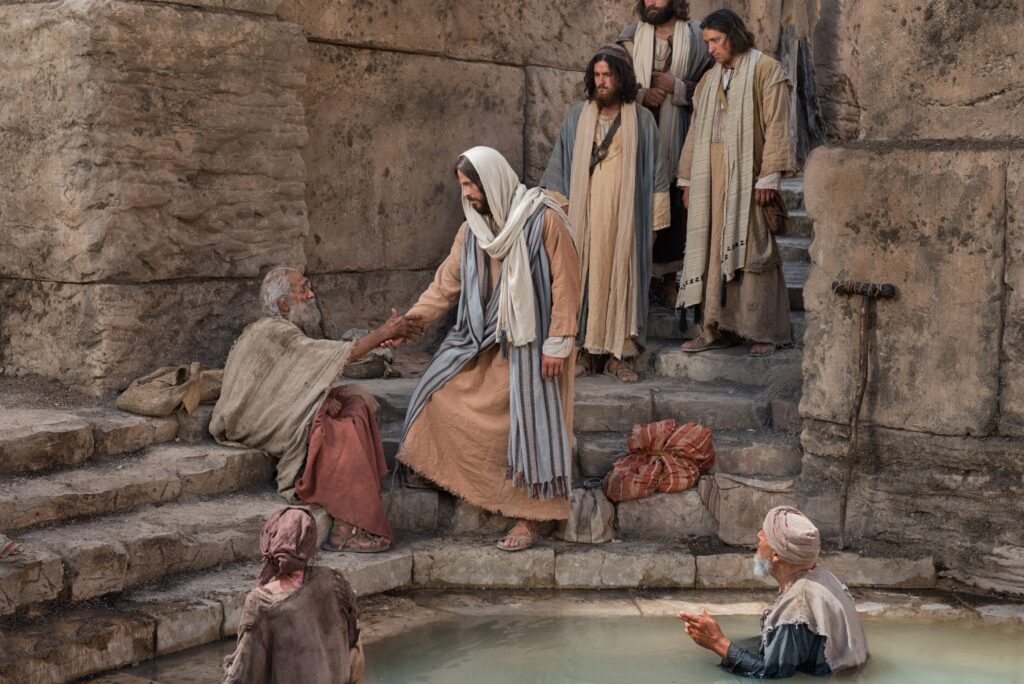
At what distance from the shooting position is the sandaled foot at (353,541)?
6.45 metres

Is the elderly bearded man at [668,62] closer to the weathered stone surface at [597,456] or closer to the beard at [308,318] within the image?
the weathered stone surface at [597,456]

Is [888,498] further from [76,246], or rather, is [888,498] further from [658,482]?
[76,246]

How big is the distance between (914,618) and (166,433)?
135 inches

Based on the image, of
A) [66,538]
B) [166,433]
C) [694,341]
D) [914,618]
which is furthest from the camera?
[694,341]

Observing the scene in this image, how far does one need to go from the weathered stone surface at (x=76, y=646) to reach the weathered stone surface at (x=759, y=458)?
2.90 metres

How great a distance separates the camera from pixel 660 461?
22.7 ft

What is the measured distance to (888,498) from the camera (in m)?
6.82

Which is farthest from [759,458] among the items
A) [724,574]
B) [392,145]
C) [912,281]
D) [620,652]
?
[392,145]

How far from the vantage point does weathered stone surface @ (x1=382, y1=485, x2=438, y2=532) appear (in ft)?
22.4

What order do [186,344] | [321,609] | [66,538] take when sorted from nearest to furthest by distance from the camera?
[321,609], [66,538], [186,344]

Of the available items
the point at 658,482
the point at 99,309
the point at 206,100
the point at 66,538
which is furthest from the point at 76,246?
the point at 658,482

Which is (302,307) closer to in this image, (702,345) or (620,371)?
(620,371)

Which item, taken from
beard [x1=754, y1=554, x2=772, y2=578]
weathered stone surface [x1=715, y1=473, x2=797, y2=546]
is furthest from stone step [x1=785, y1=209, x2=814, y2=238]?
beard [x1=754, y1=554, x2=772, y2=578]

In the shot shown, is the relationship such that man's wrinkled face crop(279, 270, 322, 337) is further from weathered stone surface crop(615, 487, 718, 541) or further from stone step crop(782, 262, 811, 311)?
stone step crop(782, 262, 811, 311)
